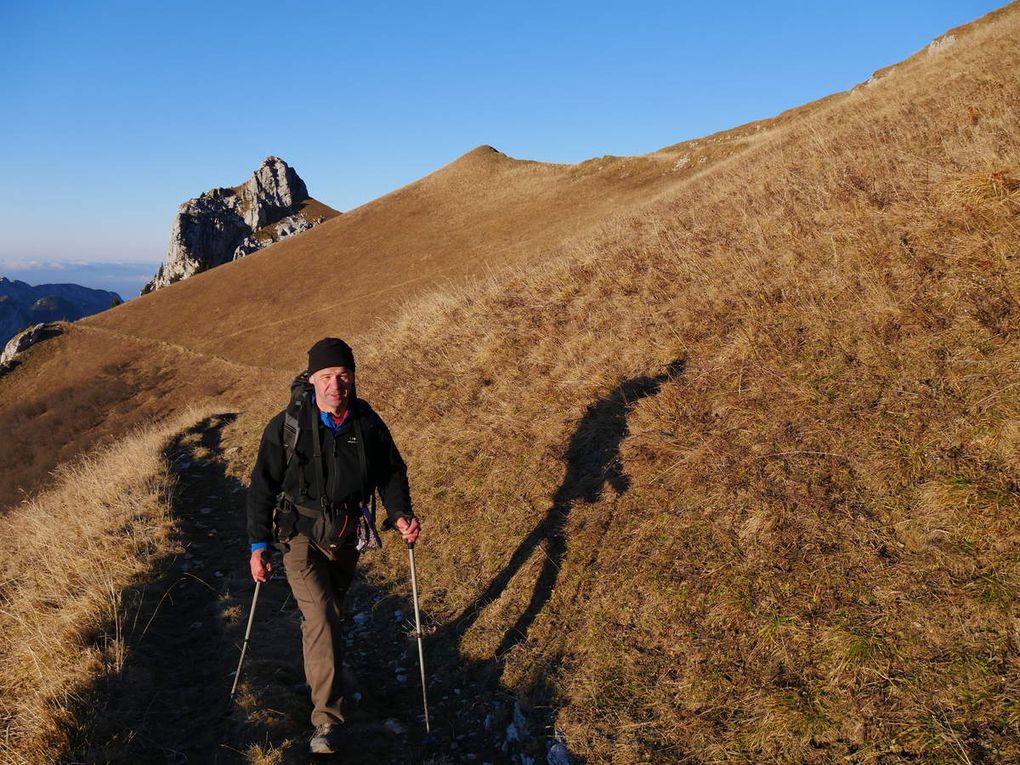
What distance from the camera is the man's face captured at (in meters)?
4.71

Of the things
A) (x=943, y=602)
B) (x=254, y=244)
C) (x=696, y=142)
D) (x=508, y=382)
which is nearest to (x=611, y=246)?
(x=508, y=382)

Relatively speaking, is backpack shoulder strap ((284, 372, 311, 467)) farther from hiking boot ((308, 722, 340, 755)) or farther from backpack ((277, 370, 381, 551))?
hiking boot ((308, 722, 340, 755))

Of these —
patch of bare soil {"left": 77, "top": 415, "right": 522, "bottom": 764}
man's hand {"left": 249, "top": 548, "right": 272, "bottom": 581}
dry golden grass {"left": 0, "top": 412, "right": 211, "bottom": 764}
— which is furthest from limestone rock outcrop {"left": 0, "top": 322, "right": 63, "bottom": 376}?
man's hand {"left": 249, "top": 548, "right": 272, "bottom": 581}

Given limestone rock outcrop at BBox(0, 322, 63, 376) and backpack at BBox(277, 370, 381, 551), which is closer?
backpack at BBox(277, 370, 381, 551)

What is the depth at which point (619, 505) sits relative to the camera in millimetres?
6125

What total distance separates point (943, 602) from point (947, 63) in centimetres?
1749

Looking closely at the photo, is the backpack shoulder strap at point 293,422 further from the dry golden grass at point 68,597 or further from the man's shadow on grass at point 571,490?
the man's shadow on grass at point 571,490

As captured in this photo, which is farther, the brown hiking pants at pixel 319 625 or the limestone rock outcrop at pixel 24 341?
the limestone rock outcrop at pixel 24 341

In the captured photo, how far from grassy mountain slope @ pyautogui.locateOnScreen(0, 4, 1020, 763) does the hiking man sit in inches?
60.4

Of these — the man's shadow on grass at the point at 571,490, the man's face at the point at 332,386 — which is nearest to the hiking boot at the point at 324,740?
the man's shadow on grass at the point at 571,490

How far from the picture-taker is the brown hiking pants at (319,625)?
4652 mm

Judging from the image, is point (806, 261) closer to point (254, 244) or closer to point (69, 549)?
point (69, 549)

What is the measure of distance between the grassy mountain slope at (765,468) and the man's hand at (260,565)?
2098 mm

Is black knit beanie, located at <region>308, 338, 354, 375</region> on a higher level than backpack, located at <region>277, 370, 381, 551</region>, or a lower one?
higher
